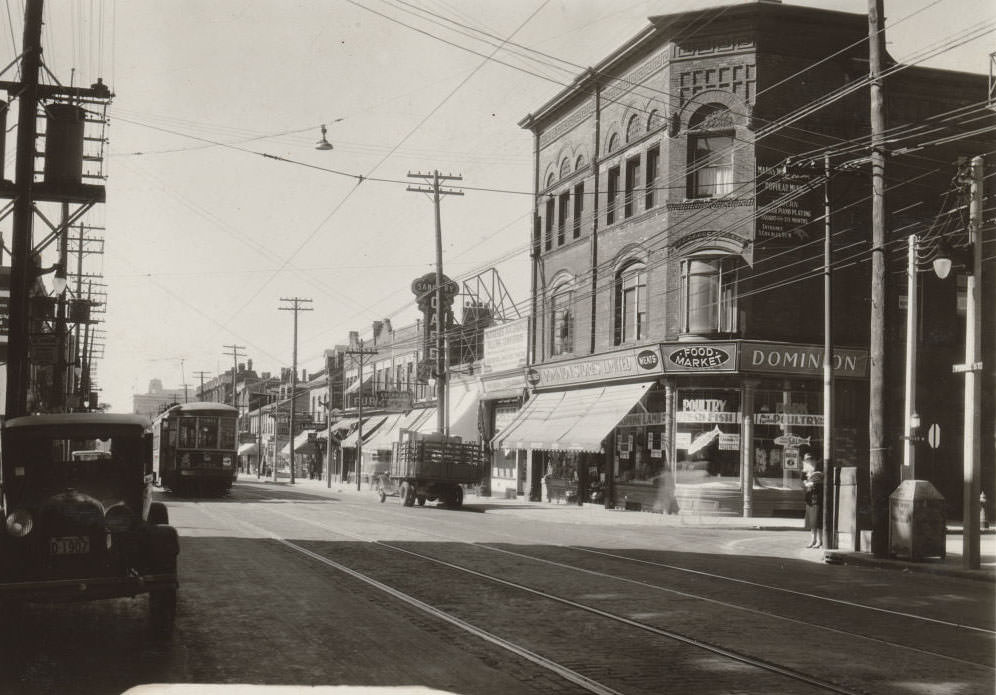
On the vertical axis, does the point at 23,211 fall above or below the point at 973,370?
above

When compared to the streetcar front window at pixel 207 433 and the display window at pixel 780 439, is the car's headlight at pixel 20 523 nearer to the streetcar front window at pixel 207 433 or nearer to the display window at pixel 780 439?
the display window at pixel 780 439

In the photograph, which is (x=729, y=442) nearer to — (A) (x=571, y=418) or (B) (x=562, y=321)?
(A) (x=571, y=418)

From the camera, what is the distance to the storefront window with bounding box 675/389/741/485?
94.6 feet

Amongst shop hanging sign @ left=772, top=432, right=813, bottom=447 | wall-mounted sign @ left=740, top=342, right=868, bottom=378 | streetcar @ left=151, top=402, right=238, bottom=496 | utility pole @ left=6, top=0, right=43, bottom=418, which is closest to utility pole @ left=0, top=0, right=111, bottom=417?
utility pole @ left=6, top=0, right=43, bottom=418

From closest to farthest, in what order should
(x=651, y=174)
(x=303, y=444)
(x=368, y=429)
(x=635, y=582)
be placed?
(x=635, y=582) < (x=651, y=174) < (x=368, y=429) < (x=303, y=444)

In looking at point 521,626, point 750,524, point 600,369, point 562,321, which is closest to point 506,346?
point 562,321

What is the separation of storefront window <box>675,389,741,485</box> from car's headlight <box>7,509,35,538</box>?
22.5 metres

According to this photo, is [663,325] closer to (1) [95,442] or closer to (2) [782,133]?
(2) [782,133]

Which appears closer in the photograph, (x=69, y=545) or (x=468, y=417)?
(x=69, y=545)

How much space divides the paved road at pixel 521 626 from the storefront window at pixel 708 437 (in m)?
11.1

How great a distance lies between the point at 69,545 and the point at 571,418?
25.5 metres

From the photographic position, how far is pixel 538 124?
3950cm

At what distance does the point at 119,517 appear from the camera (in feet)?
30.7

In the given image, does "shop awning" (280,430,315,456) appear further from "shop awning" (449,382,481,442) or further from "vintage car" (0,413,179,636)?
"vintage car" (0,413,179,636)
